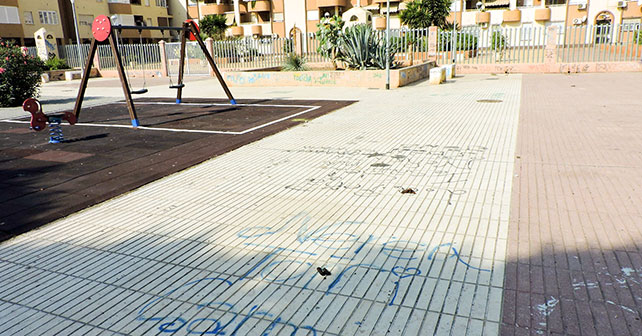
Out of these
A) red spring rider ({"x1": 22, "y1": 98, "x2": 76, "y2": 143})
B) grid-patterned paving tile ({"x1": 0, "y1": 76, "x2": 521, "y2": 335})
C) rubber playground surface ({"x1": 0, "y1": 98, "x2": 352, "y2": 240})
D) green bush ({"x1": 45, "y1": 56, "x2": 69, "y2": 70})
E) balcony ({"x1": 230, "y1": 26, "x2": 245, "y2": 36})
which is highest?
balcony ({"x1": 230, "y1": 26, "x2": 245, "y2": 36})

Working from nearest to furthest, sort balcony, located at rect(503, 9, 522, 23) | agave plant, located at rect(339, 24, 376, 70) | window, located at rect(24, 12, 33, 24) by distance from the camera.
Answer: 1. agave plant, located at rect(339, 24, 376, 70)
2. window, located at rect(24, 12, 33, 24)
3. balcony, located at rect(503, 9, 522, 23)

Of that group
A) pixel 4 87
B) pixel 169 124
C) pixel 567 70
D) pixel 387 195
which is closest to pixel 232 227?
pixel 387 195

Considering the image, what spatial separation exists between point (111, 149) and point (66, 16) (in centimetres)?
5148

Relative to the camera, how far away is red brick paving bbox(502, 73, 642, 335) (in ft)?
9.32

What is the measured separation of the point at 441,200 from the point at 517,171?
5.25 ft

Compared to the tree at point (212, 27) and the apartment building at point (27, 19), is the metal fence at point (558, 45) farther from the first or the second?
the apartment building at point (27, 19)

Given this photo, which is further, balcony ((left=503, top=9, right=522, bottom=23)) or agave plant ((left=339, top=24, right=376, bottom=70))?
balcony ((left=503, top=9, right=522, bottom=23))

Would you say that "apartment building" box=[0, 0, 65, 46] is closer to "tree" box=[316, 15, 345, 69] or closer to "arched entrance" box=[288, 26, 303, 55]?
"arched entrance" box=[288, 26, 303, 55]

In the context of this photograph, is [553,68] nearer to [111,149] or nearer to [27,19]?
[111,149]

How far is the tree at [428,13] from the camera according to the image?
149 feet

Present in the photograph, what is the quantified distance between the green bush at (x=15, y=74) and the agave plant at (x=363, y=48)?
11.3 meters

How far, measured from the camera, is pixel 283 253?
12.6 feet

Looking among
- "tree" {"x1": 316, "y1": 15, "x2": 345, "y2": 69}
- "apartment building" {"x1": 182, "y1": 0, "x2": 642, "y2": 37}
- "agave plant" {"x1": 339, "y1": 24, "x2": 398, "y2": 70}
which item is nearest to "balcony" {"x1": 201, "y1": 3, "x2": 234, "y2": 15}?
"apartment building" {"x1": 182, "y1": 0, "x2": 642, "y2": 37}

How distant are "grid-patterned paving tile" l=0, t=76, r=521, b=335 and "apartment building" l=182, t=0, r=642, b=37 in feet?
142
